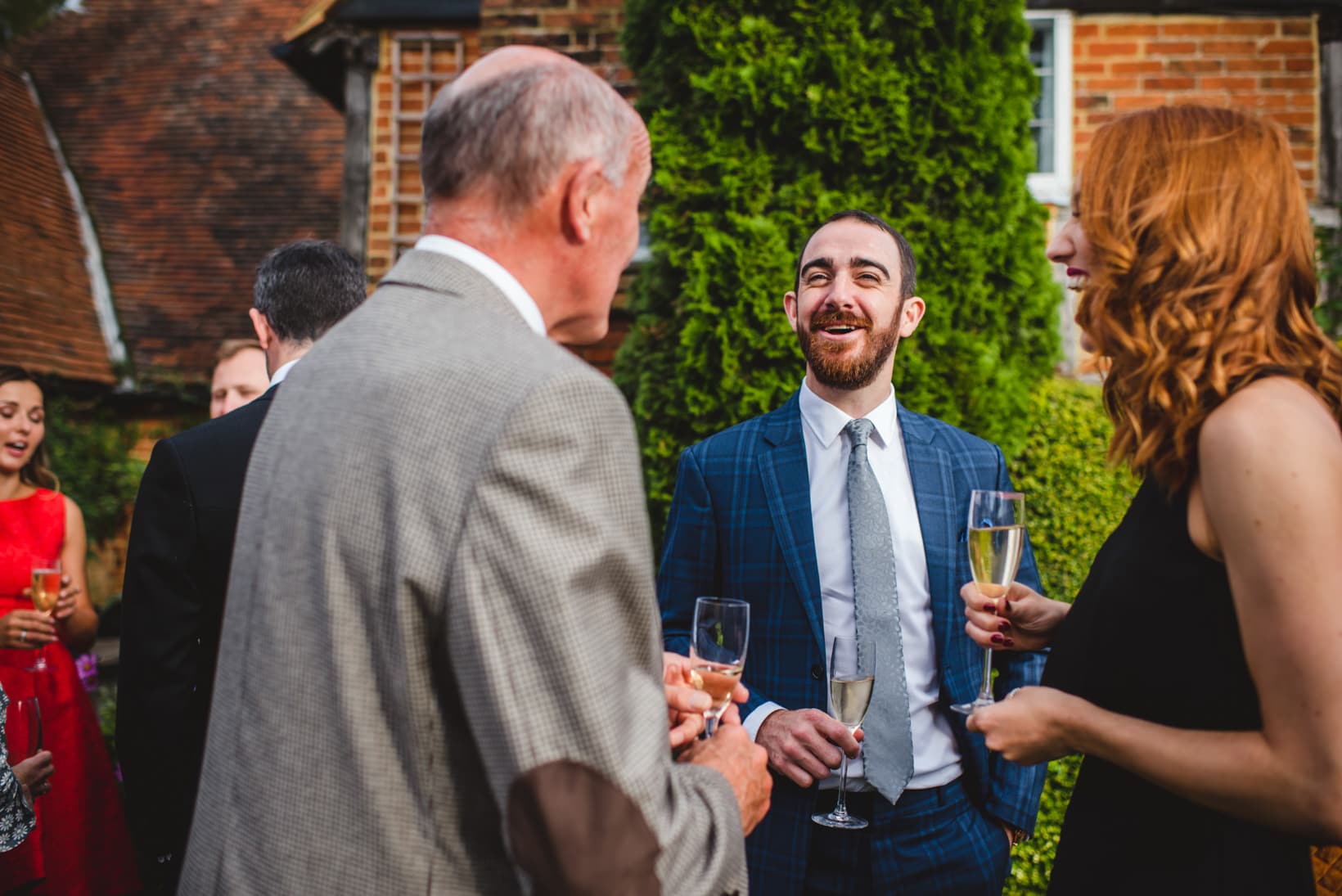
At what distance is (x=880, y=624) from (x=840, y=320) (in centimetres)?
89

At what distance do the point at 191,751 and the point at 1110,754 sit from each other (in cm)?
236

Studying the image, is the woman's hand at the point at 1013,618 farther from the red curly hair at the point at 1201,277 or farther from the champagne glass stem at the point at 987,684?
the red curly hair at the point at 1201,277

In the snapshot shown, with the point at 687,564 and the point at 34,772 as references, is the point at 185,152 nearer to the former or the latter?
the point at 34,772

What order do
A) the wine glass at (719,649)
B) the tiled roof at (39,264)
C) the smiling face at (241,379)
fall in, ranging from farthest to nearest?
1. the tiled roof at (39,264)
2. the smiling face at (241,379)
3. the wine glass at (719,649)

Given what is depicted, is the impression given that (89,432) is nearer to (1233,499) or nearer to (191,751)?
(191,751)

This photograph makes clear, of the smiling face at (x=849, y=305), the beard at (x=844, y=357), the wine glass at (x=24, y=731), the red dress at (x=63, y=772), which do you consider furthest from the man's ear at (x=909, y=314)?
the red dress at (x=63, y=772)

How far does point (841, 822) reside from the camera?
7.56 ft

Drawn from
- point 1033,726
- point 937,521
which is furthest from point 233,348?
point 1033,726

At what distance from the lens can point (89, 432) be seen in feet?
41.4

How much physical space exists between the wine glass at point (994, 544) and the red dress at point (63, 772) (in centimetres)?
367

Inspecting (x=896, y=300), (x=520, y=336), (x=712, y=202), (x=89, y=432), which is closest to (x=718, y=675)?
(x=520, y=336)

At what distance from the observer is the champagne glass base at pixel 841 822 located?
Answer: 2299 millimetres

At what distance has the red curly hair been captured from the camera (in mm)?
1574

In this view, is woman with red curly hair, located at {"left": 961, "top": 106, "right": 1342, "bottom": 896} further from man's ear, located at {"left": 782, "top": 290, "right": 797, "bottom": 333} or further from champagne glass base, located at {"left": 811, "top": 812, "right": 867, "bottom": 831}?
man's ear, located at {"left": 782, "top": 290, "right": 797, "bottom": 333}
